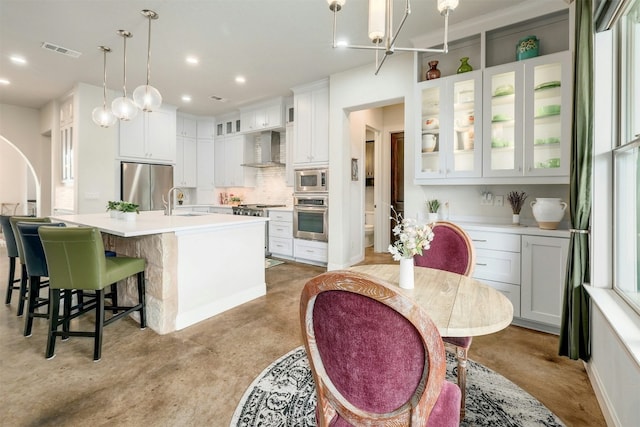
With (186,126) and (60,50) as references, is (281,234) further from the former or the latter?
(60,50)

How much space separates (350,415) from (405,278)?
2.28ft

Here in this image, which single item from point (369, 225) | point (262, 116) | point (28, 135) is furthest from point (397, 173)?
point (28, 135)

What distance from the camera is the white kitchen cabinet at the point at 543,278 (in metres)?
2.50

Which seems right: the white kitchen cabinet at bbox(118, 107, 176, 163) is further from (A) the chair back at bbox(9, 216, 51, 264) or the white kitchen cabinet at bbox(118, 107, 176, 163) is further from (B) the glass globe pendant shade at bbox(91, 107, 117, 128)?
(A) the chair back at bbox(9, 216, 51, 264)

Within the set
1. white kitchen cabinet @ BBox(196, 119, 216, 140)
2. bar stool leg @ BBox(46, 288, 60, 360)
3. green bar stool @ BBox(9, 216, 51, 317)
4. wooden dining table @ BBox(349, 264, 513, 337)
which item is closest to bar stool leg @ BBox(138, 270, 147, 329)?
bar stool leg @ BBox(46, 288, 60, 360)

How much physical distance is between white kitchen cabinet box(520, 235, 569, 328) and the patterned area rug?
0.91m

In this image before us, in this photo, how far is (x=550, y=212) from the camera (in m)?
2.61

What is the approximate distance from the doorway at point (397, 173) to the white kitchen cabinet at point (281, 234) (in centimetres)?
204

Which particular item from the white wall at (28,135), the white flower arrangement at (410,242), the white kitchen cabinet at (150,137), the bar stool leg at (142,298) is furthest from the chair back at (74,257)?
the white wall at (28,135)

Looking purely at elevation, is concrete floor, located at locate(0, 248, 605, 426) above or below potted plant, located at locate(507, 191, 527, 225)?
below

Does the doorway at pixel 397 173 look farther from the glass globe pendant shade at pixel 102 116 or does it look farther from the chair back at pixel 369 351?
the chair back at pixel 369 351

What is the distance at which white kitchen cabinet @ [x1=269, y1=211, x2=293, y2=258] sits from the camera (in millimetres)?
5354

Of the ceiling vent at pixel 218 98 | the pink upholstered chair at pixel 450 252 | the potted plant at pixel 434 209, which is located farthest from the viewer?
the ceiling vent at pixel 218 98

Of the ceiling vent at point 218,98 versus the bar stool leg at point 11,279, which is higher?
the ceiling vent at point 218,98
